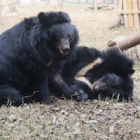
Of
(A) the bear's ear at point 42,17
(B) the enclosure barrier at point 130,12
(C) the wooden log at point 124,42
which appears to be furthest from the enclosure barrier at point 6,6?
(A) the bear's ear at point 42,17

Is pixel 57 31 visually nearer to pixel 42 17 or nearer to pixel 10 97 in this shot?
pixel 42 17

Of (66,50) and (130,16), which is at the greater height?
(130,16)

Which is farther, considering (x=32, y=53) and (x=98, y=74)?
(x=98, y=74)

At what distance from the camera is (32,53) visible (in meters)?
5.35

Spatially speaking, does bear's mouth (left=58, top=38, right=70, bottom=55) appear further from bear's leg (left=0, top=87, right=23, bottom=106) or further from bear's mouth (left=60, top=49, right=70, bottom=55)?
bear's leg (left=0, top=87, right=23, bottom=106)

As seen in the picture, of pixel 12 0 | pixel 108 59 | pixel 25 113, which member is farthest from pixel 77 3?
pixel 25 113

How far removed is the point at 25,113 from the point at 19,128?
57 centimetres

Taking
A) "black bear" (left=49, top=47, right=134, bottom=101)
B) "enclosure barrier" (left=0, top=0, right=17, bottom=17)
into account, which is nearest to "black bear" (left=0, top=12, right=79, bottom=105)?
"black bear" (left=49, top=47, right=134, bottom=101)

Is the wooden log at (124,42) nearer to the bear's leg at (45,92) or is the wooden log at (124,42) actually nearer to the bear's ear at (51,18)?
the bear's ear at (51,18)

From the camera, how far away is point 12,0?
1889 centimetres

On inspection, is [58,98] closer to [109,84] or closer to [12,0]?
[109,84]

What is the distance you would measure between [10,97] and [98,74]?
1.72m

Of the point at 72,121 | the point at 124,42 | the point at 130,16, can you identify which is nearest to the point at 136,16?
the point at 130,16

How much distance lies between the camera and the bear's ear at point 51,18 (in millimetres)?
5272
